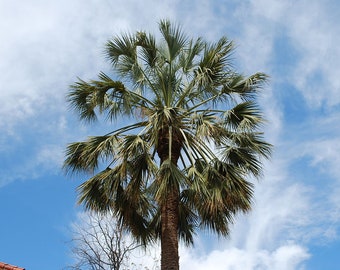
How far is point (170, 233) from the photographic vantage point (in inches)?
415

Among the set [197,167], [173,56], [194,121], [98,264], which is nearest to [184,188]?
[197,167]

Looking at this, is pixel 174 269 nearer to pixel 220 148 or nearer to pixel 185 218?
pixel 185 218

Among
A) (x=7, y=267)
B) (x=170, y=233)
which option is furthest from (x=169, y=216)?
(x=7, y=267)

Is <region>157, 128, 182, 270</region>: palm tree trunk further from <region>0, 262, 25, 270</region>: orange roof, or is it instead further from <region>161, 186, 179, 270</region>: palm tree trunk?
<region>0, 262, 25, 270</region>: orange roof

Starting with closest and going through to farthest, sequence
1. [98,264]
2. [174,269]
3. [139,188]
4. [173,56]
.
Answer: [174,269]
[139,188]
[173,56]
[98,264]

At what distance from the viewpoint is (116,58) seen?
13.1 meters

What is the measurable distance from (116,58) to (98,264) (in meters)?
7.91

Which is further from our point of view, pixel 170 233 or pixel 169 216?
pixel 169 216

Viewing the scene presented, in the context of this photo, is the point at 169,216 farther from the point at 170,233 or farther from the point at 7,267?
the point at 7,267

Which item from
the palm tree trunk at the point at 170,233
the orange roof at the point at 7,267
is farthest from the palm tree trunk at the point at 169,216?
the orange roof at the point at 7,267

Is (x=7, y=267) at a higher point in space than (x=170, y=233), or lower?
higher

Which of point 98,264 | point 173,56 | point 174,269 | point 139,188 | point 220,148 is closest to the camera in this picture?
point 174,269

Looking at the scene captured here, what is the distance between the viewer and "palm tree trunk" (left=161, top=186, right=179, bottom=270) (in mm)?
10148

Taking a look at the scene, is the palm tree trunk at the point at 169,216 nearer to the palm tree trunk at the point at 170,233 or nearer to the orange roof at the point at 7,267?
the palm tree trunk at the point at 170,233
